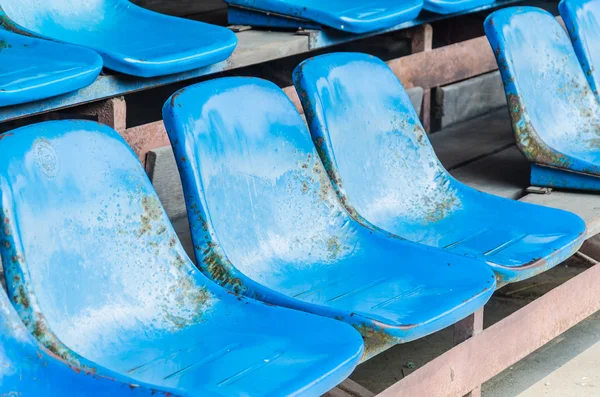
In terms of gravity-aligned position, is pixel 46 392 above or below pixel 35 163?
below

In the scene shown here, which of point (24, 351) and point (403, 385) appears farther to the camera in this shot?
point (403, 385)

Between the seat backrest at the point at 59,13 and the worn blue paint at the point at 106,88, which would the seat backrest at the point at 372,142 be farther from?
the seat backrest at the point at 59,13

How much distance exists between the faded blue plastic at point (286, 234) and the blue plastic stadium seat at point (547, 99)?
0.84 metres

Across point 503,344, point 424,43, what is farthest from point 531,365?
point 424,43

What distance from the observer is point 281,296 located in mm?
2020

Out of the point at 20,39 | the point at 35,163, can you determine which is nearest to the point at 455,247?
the point at 35,163

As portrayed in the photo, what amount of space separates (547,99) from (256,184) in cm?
122

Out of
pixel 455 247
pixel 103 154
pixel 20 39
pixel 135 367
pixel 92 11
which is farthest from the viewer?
pixel 92 11

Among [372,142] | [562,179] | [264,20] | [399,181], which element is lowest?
[562,179]

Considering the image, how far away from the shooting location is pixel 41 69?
245 cm

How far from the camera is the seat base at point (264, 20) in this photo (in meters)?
3.28

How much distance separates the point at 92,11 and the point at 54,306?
155 cm

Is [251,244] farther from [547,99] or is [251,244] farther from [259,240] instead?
[547,99]

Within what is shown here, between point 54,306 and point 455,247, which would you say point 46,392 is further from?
point 455,247
